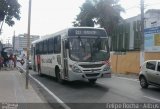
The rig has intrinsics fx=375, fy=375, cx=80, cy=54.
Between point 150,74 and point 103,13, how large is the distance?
126 ft

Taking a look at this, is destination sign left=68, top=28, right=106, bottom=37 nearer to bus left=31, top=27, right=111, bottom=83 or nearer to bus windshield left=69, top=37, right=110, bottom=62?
bus left=31, top=27, right=111, bottom=83

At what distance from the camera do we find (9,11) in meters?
26.0

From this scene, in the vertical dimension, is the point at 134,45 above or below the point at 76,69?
above

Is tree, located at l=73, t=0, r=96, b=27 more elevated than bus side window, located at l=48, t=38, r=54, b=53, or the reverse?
tree, located at l=73, t=0, r=96, b=27

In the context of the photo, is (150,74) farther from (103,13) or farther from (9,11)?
(103,13)

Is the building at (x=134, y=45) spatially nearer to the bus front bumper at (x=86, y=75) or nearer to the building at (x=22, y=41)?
the building at (x=22, y=41)

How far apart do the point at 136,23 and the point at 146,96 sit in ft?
124

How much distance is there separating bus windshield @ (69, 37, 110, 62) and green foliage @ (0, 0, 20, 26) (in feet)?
24.6

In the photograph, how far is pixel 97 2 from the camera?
5725 cm

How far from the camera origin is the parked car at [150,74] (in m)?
17.9

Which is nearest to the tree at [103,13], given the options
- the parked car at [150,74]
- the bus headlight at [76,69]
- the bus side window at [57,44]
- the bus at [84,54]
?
the bus side window at [57,44]

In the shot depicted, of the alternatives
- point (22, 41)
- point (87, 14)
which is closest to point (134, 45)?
point (87, 14)

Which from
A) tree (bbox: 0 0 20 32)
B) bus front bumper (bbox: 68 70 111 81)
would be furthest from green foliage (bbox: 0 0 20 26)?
bus front bumper (bbox: 68 70 111 81)

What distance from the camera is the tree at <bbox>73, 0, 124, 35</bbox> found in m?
55.6
